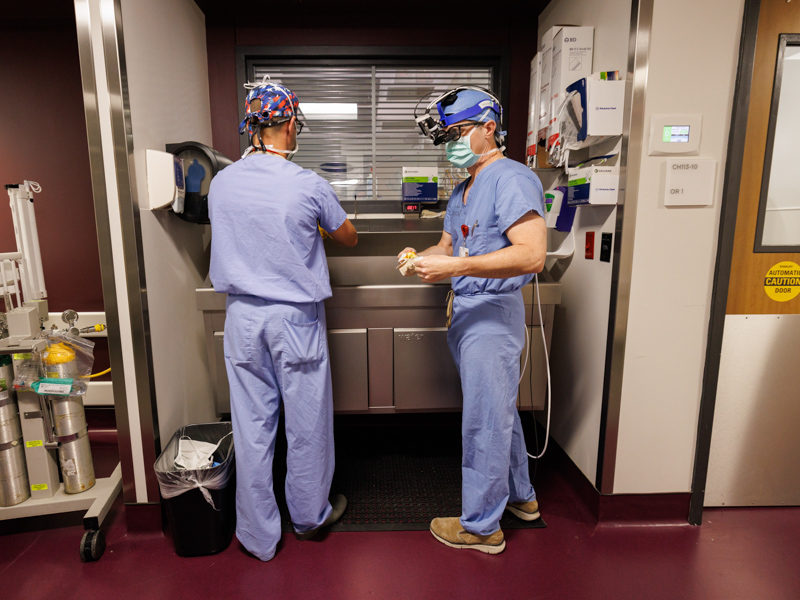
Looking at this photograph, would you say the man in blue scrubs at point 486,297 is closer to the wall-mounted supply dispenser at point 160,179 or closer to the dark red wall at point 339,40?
the wall-mounted supply dispenser at point 160,179

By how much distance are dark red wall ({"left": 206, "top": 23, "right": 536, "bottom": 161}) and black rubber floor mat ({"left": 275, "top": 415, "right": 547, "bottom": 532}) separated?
1676 millimetres

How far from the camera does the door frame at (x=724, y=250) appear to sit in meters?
1.43

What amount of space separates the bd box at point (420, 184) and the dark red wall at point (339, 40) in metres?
0.56

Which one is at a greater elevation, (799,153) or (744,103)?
(744,103)

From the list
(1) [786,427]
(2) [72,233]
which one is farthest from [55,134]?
(1) [786,427]

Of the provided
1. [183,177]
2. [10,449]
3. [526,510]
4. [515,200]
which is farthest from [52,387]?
[526,510]

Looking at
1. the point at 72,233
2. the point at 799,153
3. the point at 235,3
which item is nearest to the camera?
the point at 799,153

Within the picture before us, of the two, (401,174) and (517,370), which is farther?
(401,174)

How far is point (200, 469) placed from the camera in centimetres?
146

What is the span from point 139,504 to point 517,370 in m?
1.47

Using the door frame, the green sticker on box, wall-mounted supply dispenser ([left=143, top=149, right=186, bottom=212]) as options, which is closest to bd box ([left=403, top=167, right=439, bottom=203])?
wall-mounted supply dispenser ([left=143, top=149, right=186, bottom=212])

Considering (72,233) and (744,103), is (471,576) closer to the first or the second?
(744,103)

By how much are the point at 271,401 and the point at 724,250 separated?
64.8 inches

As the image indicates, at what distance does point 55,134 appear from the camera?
2160 mm
